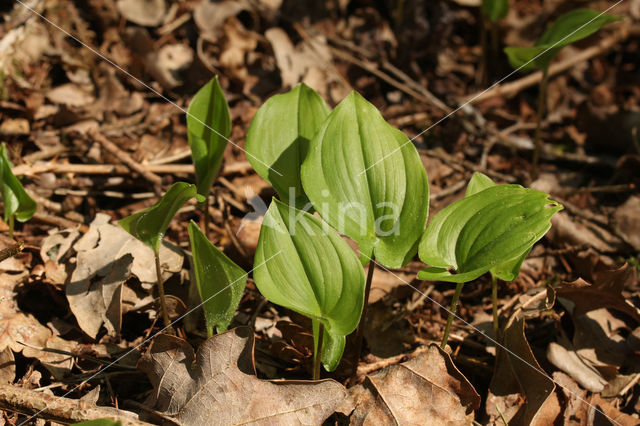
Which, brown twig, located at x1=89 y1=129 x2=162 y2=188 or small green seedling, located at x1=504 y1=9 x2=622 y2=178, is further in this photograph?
brown twig, located at x1=89 y1=129 x2=162 y2=188

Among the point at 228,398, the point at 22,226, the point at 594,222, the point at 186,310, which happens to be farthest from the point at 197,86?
the point at 594,222

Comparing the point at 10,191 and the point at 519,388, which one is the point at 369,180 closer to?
the point at 519,388

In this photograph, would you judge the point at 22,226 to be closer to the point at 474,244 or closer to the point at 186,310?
the point at 186,310

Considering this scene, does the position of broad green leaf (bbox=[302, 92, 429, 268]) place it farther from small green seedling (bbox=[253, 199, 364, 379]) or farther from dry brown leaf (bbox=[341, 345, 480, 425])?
dry brown leaf (bbox=[341, 345, 480, 425])

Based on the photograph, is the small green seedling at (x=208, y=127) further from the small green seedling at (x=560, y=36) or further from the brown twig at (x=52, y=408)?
the small green seedling at (x=560, y=36)

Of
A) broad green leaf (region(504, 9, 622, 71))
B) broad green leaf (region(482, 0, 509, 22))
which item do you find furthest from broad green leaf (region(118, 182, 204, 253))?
broad green leaf (region(482, 0, 509, 22))

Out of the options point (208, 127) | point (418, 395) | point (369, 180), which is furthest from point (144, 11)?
point (418, 395)
